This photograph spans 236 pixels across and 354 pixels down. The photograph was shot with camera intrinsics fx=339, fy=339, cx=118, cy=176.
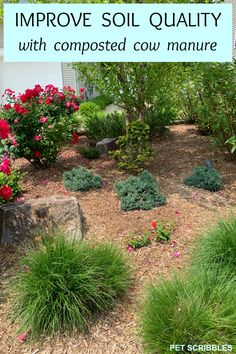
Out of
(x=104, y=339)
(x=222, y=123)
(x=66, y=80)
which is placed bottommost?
(x=104, y=339)

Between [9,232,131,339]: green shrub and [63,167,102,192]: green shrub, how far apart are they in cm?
156

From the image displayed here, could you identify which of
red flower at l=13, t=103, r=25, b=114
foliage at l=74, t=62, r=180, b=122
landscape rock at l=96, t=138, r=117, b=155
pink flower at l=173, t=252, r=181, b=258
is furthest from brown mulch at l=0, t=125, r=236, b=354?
foliage at l=74, t=62, r=180, b=122

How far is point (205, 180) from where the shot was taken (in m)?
4.10

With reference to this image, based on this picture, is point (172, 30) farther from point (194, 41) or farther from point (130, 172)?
point (130, 172)

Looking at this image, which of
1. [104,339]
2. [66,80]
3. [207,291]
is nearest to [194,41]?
[207,291]

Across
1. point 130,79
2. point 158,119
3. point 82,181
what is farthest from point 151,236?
point 158,119

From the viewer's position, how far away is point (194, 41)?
216cm

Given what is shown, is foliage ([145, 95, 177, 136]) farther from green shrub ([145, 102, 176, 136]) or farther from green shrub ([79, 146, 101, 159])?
green shrub ([79, 146, 101, 159])

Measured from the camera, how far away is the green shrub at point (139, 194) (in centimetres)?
353

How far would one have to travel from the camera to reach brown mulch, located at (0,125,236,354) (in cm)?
208

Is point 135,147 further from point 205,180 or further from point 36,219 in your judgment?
point 36,219

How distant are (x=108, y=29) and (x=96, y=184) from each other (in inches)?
86.5

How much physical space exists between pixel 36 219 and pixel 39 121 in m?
1.90

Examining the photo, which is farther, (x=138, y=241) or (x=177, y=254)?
(x=138, y=241)
